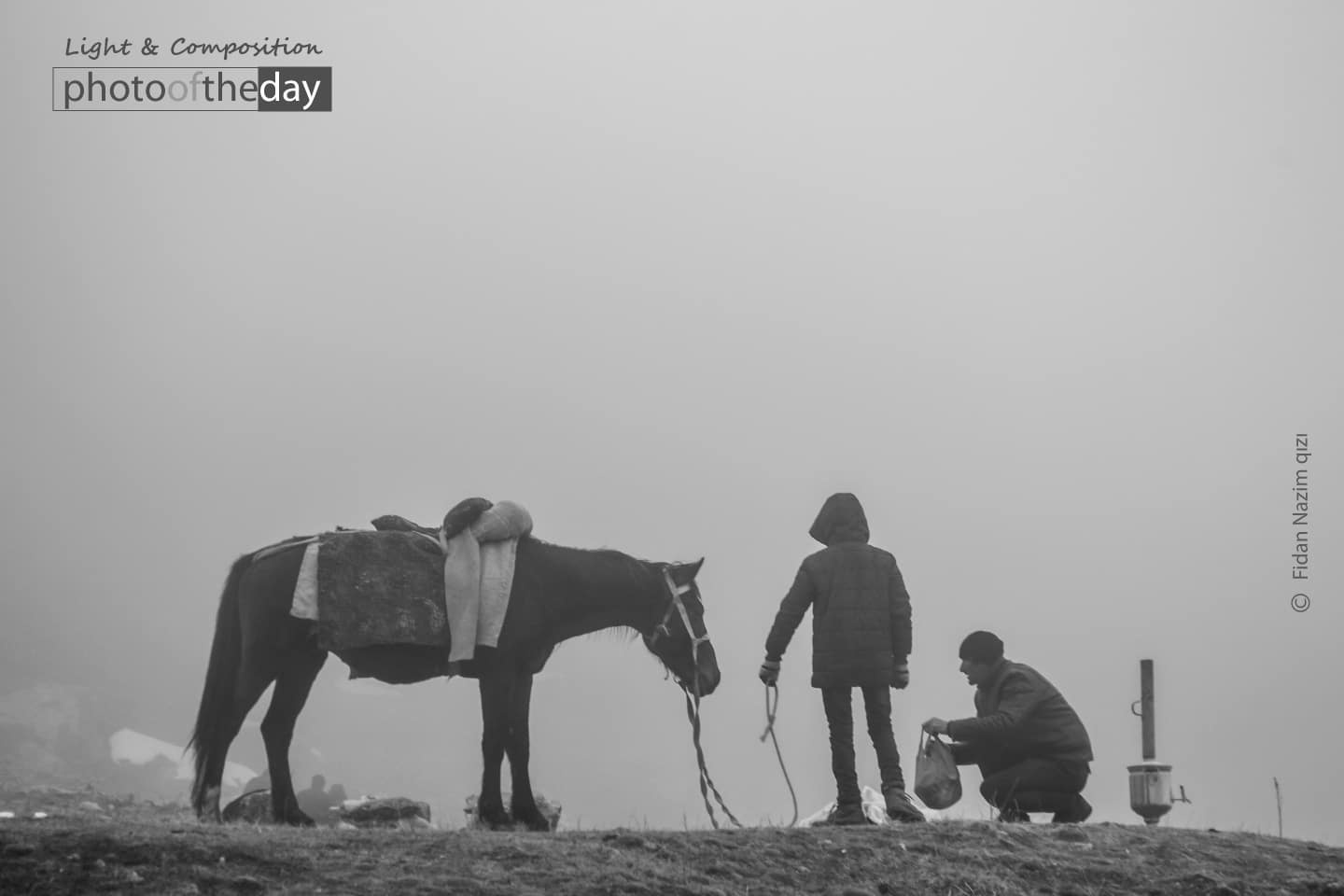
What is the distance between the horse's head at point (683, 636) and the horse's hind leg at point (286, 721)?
2900mm

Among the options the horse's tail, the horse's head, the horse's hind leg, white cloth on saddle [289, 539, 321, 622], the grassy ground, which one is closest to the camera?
the grassy ground

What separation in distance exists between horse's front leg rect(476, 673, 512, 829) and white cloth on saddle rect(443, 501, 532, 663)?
325mm

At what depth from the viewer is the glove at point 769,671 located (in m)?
10.5

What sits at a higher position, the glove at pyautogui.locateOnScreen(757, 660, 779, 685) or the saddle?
the saddle

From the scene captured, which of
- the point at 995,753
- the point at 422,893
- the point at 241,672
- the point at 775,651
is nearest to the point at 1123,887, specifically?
the point at 995,753

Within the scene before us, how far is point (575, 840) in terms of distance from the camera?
8484 millimetres

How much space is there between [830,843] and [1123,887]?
1776 millimetres

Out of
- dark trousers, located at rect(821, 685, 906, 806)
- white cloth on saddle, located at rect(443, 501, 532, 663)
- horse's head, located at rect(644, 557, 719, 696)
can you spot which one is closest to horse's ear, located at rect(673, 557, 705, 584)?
horse's head, located at rect(644, 557, 719, 696)

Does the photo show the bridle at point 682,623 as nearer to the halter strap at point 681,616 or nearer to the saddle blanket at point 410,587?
the halter strap at point 681,616

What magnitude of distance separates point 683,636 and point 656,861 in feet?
13.2

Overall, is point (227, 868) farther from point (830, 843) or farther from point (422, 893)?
point (830, 843)

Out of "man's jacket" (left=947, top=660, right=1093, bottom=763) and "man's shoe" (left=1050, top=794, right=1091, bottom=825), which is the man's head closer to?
"man's jacket" (left=947, top=660, right=1093, bottom=763)

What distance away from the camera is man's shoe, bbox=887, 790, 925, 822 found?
10.2 meters

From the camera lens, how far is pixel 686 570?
1209cm
